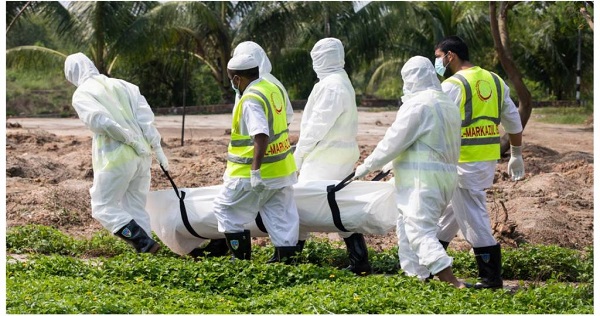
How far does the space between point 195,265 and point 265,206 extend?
0.93m

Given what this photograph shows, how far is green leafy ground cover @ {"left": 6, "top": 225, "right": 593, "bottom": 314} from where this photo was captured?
7.00 m

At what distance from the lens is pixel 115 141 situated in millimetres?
9266

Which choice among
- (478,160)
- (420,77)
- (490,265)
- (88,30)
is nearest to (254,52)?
(420,77)

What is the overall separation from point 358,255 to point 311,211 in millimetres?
522

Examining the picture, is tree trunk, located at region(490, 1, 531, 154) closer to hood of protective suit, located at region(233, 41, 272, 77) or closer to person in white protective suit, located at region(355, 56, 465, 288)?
hood of protective suit, located at region(233, 41, 272, 77)

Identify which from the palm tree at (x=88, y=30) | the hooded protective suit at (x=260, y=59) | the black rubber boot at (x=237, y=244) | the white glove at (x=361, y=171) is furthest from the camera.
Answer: the palm tree at (x=88, y=30)

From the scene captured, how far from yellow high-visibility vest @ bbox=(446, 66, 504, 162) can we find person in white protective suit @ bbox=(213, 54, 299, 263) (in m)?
1.37

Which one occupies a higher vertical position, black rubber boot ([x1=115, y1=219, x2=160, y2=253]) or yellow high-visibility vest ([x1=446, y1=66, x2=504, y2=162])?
yellow high-visibility vest ([x1=446, y1=66, x2=504, y2=162])

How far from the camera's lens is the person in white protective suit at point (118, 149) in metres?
9.18

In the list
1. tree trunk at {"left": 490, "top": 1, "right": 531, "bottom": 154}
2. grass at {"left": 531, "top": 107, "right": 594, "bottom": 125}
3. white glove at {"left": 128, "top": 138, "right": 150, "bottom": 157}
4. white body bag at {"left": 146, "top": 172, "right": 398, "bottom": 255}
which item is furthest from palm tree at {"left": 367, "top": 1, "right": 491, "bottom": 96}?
white body bag at {"left": 146, "top": 172, "right": 398, "bottom": 255}

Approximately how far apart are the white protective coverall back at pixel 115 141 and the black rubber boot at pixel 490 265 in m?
2.81

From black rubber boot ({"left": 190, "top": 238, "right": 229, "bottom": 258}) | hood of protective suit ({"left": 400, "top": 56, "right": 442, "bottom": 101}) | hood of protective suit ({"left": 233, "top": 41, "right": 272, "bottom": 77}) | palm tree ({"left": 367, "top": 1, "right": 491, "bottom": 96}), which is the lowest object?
black rubber boot ({"left": 190, "top": 238, "right": 229, "bottom": 258})

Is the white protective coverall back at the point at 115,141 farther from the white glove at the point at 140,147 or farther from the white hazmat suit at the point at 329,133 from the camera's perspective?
the white hazmat suit at the point at 329,133

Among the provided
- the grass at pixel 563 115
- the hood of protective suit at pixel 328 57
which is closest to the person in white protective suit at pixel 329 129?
the hood of protective suit at pixel 328 57
